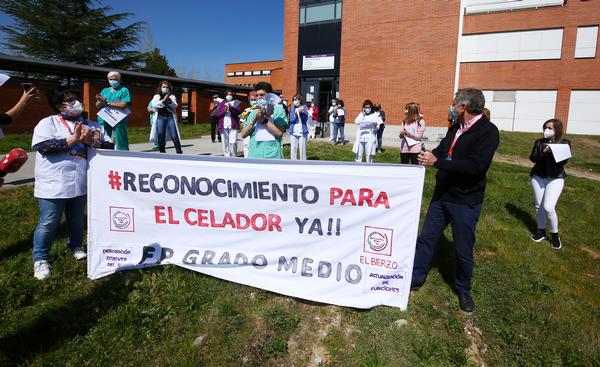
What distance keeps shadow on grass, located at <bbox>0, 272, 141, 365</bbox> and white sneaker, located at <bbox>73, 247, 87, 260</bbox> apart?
0.62 meters

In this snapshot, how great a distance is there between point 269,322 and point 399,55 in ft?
82.2

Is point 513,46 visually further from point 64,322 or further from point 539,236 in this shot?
point 64,322

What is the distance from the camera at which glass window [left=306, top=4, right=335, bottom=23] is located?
26828 millimetres

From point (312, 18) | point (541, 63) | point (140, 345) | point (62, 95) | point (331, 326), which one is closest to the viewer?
point (140, 345)

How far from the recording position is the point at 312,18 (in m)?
27.5

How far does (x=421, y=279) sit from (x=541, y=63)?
26.5 metres

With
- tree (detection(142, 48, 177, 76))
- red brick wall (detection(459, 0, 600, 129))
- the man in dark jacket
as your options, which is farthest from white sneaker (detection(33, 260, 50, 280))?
tree (detection(142, 48, 177, 76))

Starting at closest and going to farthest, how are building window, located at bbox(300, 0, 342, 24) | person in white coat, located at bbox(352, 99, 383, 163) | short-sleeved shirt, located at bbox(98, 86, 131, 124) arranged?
short-sleeved shirt, located at bbox(98, 86, 131, 124) → person in white coat, located at bbox(352, 99, 383, 163) → building window, located at bbox(300, 0, 342, 24)

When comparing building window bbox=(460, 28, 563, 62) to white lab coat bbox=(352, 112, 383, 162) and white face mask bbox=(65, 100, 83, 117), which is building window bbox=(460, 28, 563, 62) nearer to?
white lab coat bbox=(352, 112, 383, 162)

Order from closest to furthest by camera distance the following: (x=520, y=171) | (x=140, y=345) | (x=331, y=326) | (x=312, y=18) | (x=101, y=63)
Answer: (x=140, y=345) < (x=331, y=326) < (x=520, y=171) < (x=312, y=18) < (x=101, y=63)

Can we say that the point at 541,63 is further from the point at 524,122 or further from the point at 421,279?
the point at 421,279

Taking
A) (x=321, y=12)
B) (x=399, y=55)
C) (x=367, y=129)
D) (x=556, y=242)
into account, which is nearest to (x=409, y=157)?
(x=367, y=129)

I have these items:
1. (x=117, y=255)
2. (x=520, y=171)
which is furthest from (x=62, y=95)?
(x=520, y=171)

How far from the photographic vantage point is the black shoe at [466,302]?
3.46 meters
